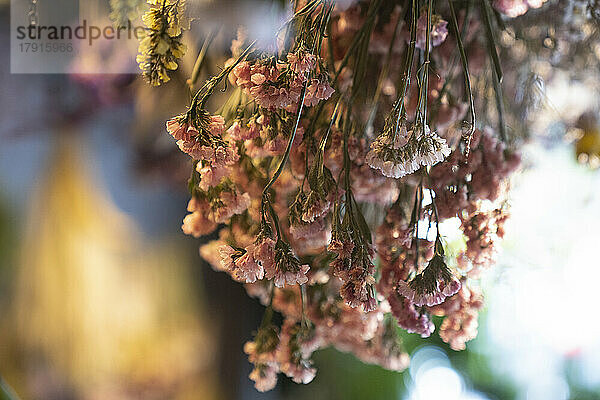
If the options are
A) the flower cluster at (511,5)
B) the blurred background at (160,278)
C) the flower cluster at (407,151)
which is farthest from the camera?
the blurred background at (160,278)

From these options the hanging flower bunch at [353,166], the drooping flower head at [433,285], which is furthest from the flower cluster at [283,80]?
the drooping flower head at [433,285]

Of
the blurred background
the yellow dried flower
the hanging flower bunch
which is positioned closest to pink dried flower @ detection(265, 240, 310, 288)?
the hanging flower bunch

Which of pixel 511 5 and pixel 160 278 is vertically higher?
pixel 511 5

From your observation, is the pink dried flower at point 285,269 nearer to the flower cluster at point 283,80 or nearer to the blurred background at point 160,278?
the flower cluster at point 283,80

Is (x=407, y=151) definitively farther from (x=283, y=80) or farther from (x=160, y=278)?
(x=160, y=278)

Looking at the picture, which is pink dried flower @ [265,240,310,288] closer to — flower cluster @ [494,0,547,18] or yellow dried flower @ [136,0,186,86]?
yellow dried flower @ [136,0,186,86]

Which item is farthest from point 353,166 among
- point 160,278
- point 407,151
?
point 160,278

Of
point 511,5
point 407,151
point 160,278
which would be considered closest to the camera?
point 407,151
